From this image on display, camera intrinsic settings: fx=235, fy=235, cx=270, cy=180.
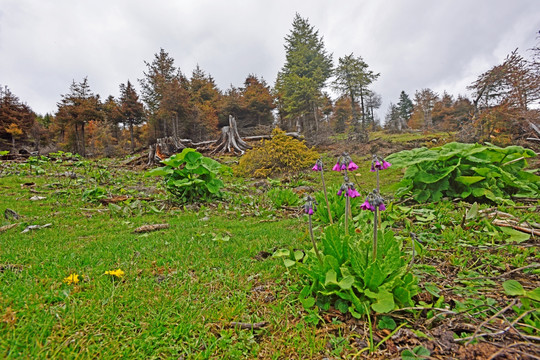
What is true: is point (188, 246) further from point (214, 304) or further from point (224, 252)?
point (214, 304)

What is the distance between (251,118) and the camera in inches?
1121

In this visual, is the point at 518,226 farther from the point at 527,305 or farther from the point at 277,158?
the point at 277,158

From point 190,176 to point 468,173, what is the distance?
5.32m

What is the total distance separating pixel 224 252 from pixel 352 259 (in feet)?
4.93

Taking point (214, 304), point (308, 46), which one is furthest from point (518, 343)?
point (308, 46)

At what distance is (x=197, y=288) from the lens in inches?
73.3

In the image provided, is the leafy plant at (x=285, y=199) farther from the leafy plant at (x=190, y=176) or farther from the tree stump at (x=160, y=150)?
the tree stump at (x=160, y=150)

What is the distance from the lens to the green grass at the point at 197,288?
129cm

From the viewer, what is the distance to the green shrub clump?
1014 centimetres

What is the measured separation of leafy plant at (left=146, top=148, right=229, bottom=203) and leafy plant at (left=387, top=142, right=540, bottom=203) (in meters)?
3.88

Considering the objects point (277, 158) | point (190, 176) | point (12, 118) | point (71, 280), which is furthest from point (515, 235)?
point (12, 118)

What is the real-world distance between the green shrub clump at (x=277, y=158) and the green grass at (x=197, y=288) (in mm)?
6655

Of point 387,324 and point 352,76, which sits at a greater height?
point 352,76

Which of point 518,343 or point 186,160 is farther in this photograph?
point 186,160
